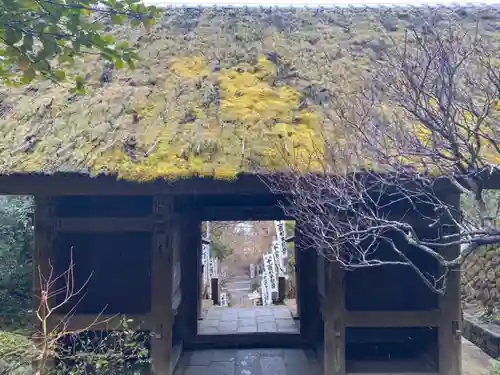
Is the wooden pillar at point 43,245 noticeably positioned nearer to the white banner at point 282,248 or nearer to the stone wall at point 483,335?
the stone wall at point 483,335

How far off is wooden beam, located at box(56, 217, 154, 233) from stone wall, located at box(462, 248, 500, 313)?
20.7 ft

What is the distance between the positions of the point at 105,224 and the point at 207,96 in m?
1.88

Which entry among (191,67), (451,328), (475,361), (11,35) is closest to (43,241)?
(191,67)

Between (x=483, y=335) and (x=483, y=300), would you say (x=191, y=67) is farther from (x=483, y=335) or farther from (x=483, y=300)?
(x=483, y=300)

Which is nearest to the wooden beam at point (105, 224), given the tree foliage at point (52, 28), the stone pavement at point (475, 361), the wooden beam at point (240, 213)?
the wooden beam at point (240, 213)

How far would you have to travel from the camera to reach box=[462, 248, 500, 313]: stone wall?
8.55 meters

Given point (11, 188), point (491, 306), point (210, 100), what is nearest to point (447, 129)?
point (210, 100)

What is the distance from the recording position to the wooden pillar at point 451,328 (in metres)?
5.13

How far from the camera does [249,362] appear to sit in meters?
6.39

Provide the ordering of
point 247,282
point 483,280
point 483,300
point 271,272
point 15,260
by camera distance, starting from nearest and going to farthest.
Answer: point 15,260, point 483,300, point 483,280, point 271,272, point 247,282

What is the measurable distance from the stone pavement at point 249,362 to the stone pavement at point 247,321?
1.79 ft

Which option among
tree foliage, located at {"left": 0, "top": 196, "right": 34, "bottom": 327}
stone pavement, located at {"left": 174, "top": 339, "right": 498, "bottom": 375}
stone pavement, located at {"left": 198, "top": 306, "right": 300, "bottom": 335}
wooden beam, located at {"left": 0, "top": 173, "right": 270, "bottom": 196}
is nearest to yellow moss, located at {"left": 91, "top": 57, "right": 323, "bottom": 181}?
wooden beam, located at {"left": 0, "top": 173, "right": 270, "bottom": 196}

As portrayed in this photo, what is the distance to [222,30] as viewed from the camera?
7.28 meters

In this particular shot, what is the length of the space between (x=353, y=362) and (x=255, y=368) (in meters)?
1.25
